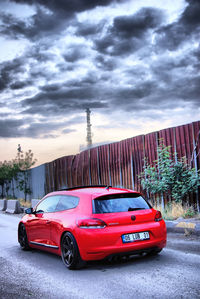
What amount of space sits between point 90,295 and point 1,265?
2.73 m

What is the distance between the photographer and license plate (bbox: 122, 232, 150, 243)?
6141 mm

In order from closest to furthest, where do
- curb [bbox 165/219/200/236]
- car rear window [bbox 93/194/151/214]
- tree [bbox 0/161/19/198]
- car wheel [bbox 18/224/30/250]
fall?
car rear window [bbox 93/194/151/214] < car wheel [bbox 18/224/30/250] < curb [bbox 165/219/200/236] < tree [bbox 0/161/19/198]

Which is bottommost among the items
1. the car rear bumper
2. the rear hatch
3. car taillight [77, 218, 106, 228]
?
the car rear bumper

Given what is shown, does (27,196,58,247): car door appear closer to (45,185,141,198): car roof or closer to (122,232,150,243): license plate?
(45,185,141,198): car roof

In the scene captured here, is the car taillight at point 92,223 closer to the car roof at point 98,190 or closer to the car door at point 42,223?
the car roof at point 98,190

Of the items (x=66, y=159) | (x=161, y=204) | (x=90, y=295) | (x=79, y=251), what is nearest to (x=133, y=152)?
(x=161, y=204)

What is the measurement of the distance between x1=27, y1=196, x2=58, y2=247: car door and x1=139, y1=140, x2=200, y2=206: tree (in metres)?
6.07

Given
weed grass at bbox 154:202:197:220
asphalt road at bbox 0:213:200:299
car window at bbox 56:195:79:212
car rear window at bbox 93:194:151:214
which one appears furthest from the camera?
weed grass at bbox 154:202:197:220

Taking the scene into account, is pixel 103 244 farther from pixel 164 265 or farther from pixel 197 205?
pixel 197 205

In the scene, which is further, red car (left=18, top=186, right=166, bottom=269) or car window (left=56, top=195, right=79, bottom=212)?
car window (left=56, top=195, right=79, bottom=212)

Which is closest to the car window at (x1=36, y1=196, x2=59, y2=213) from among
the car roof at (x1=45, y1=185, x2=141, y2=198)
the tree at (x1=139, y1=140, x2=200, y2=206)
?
the car roof at (x1=45, y1=185, x2=141, y2=198)

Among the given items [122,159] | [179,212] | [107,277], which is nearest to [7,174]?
[122,159]

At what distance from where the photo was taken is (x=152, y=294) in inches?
188

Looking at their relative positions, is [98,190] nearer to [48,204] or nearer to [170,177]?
[48,204]
